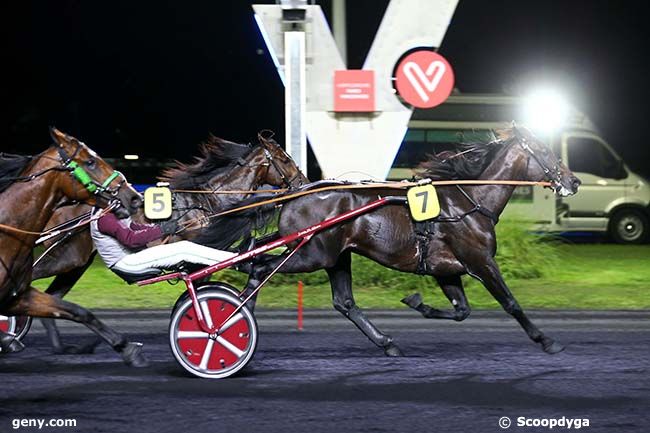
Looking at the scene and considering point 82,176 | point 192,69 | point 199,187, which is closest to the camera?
point 82,176

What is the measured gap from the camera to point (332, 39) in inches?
563

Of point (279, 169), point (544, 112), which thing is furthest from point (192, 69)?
point (279, 169)

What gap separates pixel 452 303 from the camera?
9.38 m

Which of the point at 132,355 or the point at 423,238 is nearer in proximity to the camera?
the point at 132,355

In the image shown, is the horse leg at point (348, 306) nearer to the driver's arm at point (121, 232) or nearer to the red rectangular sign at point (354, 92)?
the driver's arm at point (121, 232)

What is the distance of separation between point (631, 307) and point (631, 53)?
829 inches

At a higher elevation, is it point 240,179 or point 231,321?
point 240,179

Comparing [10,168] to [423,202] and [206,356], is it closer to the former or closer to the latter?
[206,356]

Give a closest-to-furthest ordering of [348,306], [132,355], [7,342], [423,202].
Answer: [132,355], [423,202], [7,342], [348,306]

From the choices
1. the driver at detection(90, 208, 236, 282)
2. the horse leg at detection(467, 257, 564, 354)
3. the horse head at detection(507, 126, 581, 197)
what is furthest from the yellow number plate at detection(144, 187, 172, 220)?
the horse head at detection(507, 126, 581, 197)

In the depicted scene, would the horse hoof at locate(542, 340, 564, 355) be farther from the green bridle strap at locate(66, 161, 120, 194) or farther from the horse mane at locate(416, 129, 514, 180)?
the green bridle strap at locate(66, 161, 120, 194)

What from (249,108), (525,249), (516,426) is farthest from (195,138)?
(516,426)

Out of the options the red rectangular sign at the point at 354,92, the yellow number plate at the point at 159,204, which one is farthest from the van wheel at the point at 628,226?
the yellow number plate at the point at 159,204

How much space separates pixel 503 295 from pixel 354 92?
19.5 feet
